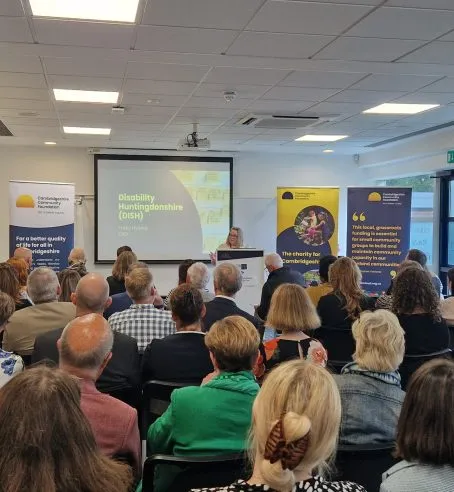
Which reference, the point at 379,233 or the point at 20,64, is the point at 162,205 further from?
the point at 20,64

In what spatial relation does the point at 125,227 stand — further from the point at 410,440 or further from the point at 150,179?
the point at 410,440

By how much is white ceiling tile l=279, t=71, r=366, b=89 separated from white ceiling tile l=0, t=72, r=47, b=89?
2.20 metres

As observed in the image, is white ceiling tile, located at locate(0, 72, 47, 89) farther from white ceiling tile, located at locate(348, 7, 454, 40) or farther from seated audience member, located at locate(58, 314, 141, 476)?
seated audience member, located at locate(58, 314, 141, 476)

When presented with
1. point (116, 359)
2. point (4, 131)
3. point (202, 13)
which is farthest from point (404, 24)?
point (4, 131)

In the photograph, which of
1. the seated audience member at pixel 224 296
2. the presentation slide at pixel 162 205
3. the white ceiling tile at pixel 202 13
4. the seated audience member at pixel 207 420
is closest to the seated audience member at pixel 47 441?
the seated audience member at pixel 207 420

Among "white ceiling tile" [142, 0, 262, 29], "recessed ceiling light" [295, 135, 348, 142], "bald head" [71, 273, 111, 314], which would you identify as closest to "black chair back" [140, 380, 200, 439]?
"bald head" [71, 273, 111, 314]

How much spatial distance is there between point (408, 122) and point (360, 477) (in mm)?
6007

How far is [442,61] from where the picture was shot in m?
4.29

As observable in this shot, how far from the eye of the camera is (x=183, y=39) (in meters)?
3.77

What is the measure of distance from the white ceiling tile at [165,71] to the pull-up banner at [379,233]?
15.1 ft

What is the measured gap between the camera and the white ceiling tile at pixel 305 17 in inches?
125

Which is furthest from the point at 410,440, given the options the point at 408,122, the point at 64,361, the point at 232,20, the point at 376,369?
the point at 408,122

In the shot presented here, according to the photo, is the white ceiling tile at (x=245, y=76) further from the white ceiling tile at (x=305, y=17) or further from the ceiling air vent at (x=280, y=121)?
the ceiling air vent at (x=280, y=121)

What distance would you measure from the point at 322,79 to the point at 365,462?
12.3 feet
